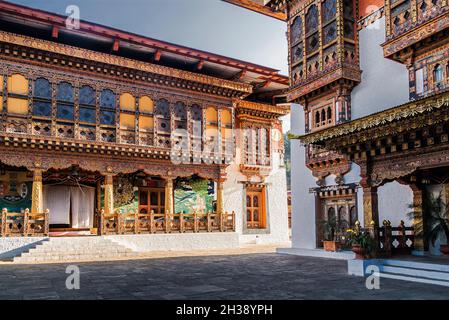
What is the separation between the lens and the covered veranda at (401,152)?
28.9ft

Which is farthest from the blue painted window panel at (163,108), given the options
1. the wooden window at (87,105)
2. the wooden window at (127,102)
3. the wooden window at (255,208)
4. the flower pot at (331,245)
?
the flower pot at (331,245)

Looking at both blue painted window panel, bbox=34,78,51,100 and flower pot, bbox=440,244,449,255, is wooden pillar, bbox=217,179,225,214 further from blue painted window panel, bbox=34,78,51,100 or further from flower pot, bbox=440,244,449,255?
flower pot, bbox=440,244,449,255

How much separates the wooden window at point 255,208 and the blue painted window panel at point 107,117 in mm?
8806

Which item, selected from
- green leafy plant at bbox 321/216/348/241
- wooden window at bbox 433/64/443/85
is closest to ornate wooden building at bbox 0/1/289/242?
green leafy plant at bbox 321/216/348/241

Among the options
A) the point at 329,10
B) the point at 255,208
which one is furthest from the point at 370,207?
the point at 255,208

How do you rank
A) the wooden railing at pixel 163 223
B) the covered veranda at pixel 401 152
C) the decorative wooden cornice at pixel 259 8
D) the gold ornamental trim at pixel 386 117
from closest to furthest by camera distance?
1. the gold ornamental trim at pixel 386 117
2. the covered veranda at pixel 401 152
3. the wooden railing at pixel 163 223
4. the decorative wooden cornice at pixel 259 8

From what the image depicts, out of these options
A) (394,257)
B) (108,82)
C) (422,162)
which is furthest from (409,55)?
(108,82)

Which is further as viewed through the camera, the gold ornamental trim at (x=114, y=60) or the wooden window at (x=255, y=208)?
the wooden window at (x=255, y=208)

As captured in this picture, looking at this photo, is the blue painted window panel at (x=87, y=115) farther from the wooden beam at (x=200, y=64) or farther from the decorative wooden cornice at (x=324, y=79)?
the decorative wooden cornice at (x=324, y=79)

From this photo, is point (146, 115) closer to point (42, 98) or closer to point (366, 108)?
point (42, 98)

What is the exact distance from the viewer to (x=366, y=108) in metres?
13.9

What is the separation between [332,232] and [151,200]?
985 centimetres

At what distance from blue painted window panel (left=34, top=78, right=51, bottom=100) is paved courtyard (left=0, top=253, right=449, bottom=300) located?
295 inches
